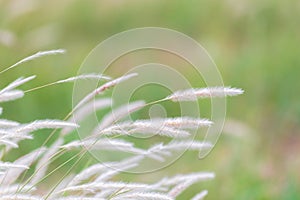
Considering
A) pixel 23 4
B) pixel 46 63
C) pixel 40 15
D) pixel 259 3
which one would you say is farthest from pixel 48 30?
pixel 259 3

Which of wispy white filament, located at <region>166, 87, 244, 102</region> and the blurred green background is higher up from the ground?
the blurred green background

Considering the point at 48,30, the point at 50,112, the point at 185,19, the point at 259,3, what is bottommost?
the point at 50,112

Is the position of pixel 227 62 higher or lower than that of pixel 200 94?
higher

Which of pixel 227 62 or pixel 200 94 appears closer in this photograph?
pixel 200 94

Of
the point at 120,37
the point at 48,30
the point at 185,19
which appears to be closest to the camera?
the point at 120,37

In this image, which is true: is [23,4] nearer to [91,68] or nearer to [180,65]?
[91,68]

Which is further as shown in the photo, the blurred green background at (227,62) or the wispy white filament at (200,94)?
the blurred green background at (227,62)

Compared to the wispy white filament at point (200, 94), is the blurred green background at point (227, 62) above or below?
above

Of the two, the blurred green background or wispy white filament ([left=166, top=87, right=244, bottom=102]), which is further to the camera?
the blurred green background
